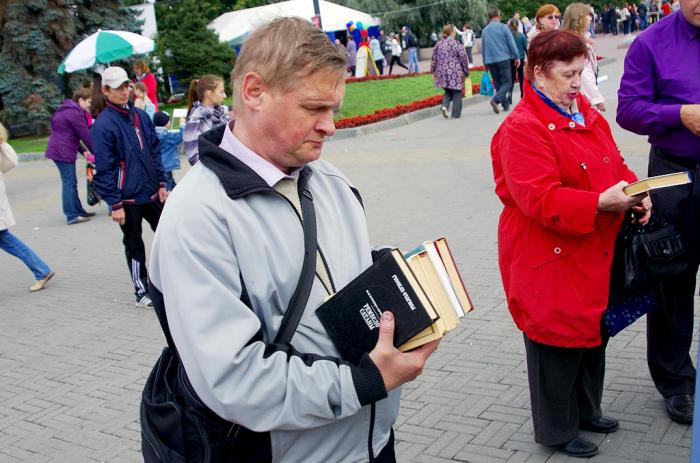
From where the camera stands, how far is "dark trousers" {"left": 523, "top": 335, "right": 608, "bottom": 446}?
12.0 ft

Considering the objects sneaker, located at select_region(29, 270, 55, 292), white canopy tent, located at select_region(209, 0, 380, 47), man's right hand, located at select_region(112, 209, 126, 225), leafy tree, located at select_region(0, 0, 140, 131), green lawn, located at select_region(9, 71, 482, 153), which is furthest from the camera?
white canopy tent, located at select_region(209, 0, 380, 47)

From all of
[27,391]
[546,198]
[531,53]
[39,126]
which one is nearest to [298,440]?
[546,198]

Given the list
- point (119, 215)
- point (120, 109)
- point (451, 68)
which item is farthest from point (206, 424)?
point (451, 68)

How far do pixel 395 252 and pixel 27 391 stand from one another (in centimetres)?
446

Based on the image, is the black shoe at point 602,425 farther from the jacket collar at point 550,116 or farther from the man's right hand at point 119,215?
the man's right hand at point 119,215

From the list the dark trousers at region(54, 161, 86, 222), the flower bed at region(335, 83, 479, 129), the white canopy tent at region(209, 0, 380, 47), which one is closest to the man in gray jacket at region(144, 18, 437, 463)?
the dark trousers at region(54, 161, 86, 222)


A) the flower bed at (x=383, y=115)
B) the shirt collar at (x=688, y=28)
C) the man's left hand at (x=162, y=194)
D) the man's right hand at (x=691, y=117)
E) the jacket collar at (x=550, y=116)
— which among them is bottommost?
the flower bed at (x=383, y=115)

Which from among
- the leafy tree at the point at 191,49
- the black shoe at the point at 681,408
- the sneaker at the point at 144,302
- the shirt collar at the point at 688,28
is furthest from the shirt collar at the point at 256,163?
the leafy tree at the point at 191,49

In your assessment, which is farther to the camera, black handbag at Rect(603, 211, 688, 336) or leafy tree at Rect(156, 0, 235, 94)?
leafy tree at Rect(156, 0, 235, 94)

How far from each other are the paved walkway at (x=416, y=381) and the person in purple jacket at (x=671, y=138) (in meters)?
0.26

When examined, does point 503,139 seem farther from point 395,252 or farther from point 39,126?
point 39,126

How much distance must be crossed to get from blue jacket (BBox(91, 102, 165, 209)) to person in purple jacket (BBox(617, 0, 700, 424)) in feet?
13.8

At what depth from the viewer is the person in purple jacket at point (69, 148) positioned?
37.9 feet

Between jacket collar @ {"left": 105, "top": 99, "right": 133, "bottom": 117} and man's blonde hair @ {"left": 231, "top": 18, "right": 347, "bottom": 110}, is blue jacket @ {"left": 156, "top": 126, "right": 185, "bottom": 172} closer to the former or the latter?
jacket collar @ {"left": 105, "top": 99, "right": 133, "bottom": 117}
